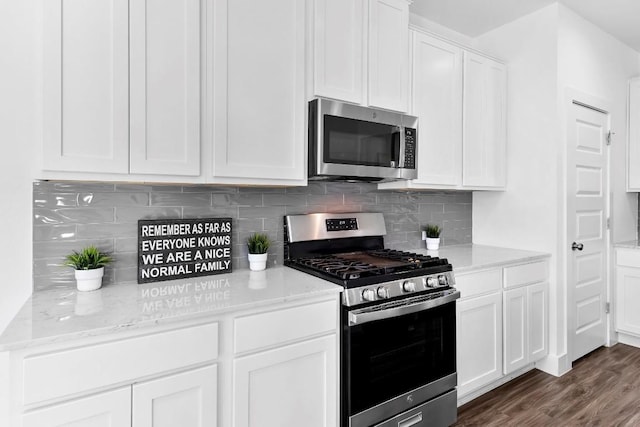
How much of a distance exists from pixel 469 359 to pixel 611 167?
2.36 meters

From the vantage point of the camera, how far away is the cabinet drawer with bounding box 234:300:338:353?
1.47 metres

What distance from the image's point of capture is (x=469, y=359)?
2281 millimetres

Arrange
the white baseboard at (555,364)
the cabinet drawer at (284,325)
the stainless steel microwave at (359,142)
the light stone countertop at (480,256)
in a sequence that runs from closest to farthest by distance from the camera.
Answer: the cabinet drawer at (284,325) → the stainless steel microwave at (359,142) → the light stone countertop at (480,256) → the white baseboard at (555,364)

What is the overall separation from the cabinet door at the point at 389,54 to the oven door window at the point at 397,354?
1295mm

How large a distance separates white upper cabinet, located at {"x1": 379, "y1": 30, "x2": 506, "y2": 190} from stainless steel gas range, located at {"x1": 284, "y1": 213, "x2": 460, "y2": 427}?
704mm

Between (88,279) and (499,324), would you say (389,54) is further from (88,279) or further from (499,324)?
(88,279)

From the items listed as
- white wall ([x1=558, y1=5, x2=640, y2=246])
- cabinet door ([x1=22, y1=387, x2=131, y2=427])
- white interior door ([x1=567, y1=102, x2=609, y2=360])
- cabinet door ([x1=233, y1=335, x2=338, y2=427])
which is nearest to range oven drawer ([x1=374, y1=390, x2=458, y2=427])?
cabinet door ([x1=233, y1=335, x2=338, y2=427])

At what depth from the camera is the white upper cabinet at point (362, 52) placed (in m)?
2.01

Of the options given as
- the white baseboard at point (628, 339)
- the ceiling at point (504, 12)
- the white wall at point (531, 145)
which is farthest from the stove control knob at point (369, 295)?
the white baseboard at point (628, 339)

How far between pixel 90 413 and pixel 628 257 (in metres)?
4.11

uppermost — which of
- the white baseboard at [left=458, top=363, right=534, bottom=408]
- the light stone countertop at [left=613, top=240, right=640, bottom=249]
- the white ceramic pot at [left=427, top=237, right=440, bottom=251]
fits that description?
the white ceramic pot at [left=427, top=237, right=440, bottom=251]

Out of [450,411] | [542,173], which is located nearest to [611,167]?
[542,173]

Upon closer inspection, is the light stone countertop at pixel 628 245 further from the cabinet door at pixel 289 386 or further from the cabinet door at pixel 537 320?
the cabinet door at pixel 289 386

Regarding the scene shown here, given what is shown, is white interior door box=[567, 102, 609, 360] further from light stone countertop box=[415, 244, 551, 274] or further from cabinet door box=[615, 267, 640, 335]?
light stone countertop box=[415, 244, 551, 274]
